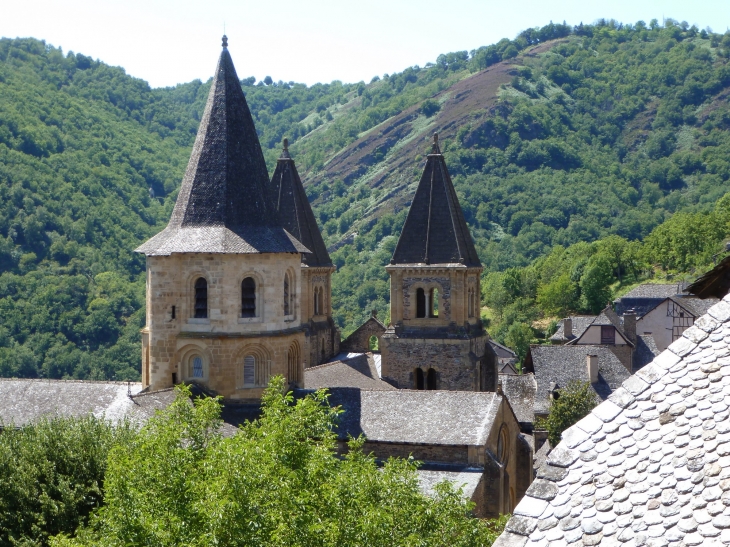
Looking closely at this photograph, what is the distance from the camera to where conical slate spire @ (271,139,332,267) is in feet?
138

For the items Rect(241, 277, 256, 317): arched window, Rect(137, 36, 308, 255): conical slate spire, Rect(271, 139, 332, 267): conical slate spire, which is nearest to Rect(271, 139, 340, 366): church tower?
Rect(271, 139, 332, 267): conical slate spire

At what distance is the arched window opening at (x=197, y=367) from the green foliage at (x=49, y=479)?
5.90 meters

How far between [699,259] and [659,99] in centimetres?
9275

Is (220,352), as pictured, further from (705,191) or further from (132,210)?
(705,191)

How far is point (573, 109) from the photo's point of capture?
180m

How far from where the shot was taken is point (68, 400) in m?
28.8

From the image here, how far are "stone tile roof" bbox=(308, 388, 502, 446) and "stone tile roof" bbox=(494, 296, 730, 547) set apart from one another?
63.7 feet

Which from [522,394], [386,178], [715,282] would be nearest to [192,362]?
[715,282]

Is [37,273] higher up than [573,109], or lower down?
lower down

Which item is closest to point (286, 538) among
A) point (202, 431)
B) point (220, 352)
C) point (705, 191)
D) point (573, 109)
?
point (202, 431)

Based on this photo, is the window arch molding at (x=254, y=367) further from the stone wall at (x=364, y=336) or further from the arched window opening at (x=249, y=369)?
the stone wall at (x=364, y=336)

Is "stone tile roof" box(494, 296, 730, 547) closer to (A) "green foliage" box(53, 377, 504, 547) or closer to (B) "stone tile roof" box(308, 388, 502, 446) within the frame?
(A) "green foliage" box(53, 377, 504, 547)

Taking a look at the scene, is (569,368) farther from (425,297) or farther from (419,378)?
(425,297)

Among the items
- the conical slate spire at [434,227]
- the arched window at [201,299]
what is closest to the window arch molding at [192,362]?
the arched window at [201,299]
